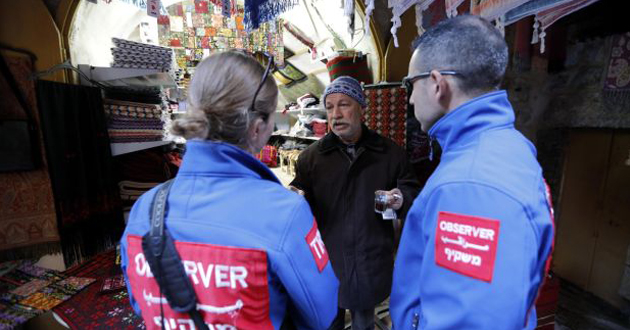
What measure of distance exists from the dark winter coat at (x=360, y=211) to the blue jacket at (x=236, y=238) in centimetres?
85

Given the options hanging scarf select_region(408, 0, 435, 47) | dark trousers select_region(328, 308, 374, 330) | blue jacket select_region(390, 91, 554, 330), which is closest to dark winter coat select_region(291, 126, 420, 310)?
dark trousers select_region(328, 308, 374, 330)

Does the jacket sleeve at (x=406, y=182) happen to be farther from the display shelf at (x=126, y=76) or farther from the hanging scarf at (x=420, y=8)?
the display shelf at (x=126, y=76)

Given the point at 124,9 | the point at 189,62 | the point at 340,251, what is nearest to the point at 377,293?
the point at 340,251

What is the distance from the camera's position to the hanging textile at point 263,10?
238 centimetres

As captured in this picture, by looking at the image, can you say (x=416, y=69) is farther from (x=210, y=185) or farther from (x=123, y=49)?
(x=123, y=49)

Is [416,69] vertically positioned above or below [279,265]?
above

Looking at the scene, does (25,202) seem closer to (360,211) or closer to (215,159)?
(215,159)

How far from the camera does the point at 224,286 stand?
2.12 ft

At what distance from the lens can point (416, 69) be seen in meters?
0.88

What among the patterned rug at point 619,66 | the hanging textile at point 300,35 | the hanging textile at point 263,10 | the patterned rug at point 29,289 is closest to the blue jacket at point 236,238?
the patterned rug at point 29,289

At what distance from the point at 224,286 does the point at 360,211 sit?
3.52ft

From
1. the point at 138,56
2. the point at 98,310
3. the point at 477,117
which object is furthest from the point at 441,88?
the point at 138,56

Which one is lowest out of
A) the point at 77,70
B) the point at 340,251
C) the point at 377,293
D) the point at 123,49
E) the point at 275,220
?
the point at 377,293

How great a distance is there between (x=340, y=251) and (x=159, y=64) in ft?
7.10
